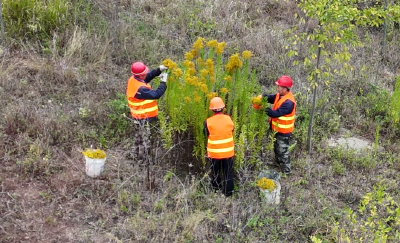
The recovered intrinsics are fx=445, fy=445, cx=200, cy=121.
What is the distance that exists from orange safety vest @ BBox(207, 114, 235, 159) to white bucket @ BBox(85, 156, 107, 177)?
1361 millimetres

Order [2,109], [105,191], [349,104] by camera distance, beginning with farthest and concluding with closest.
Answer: [349,104] < [2,109] < [105,191]

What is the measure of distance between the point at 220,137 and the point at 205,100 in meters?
0.72

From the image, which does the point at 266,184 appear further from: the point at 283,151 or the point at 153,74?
the point at 153,74

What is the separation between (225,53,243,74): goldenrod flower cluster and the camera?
18.2 ft

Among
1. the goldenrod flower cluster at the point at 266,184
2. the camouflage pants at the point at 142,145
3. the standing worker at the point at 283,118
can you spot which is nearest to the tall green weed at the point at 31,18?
the camouflage pants at the point at 142,145

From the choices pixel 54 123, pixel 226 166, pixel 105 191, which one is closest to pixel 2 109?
pixel 54 123

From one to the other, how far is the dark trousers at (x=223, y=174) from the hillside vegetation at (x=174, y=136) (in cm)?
14

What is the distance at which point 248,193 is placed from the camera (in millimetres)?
5473

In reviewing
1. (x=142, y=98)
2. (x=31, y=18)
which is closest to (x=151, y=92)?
(x=142, y=98)

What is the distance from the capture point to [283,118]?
5.87 m

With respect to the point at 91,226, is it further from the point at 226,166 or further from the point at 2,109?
the point at 2,109

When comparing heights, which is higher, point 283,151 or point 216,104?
point 216,104

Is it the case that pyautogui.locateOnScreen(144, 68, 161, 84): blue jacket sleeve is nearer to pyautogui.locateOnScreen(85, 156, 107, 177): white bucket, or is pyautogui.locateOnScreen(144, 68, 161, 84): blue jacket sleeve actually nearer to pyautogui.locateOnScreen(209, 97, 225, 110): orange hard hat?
pyautogui.locateOnScreen(209, 97, 225, 110): orange hard hat

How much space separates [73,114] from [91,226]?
2.35m
